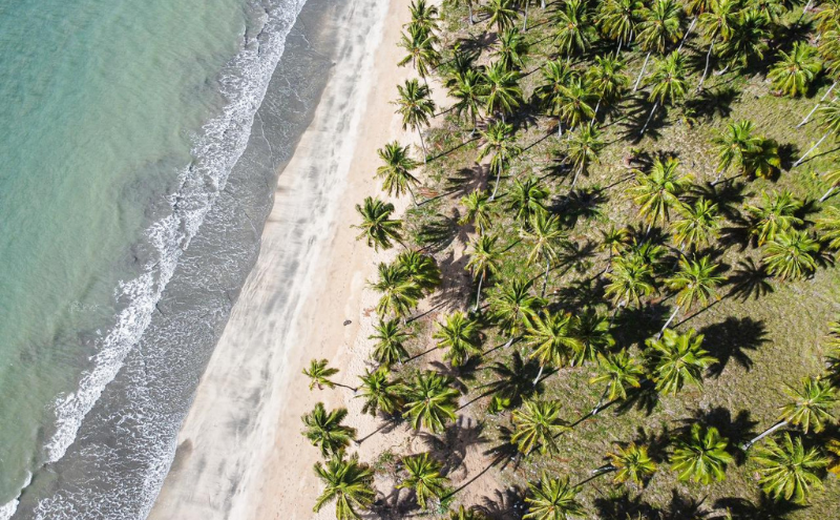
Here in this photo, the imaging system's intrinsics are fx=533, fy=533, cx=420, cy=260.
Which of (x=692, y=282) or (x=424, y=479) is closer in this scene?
(x=424, y=479)

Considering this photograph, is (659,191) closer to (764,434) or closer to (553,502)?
(764,434)

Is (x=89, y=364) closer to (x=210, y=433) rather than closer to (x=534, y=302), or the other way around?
(x=210, y=433)

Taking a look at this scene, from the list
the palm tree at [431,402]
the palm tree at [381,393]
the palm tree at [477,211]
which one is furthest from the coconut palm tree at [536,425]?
the palm tree at [477,211]

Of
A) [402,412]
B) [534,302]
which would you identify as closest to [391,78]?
[534,302]

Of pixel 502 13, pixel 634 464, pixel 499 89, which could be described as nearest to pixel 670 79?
pixel 499 89

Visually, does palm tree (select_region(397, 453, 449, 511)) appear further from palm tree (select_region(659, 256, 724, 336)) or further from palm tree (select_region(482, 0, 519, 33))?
palm tree (select_region(482, 0, 519, 33))

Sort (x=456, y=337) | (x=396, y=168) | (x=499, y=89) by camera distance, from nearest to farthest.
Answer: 1. (x=456, y=337)
2. (x=396, y=168)
3. (x=499, y=89)
